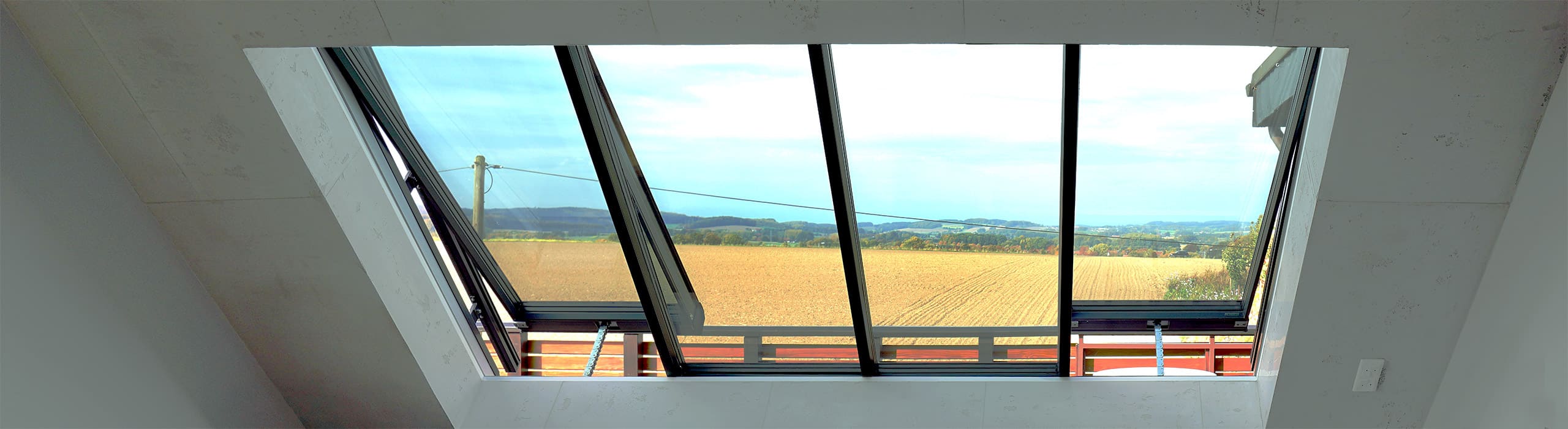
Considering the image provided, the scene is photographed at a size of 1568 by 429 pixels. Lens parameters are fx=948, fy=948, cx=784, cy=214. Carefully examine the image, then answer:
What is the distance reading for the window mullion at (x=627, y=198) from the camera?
3.06 m

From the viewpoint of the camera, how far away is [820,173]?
341 centimetres

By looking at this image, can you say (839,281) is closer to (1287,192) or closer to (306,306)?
(1287,192)

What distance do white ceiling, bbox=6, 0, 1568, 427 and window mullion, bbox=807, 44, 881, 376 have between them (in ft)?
1.51

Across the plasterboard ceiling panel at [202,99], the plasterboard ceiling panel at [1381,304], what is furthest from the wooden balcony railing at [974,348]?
the plasterboard ceiling panel at [202,99]

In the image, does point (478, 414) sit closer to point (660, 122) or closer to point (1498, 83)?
point (660, 122)

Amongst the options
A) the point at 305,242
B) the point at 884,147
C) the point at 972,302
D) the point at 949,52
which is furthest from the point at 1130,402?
the point at 305,242

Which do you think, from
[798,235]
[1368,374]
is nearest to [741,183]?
[798,235]

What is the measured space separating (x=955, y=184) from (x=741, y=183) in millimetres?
777

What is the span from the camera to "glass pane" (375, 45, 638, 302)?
3.19 m

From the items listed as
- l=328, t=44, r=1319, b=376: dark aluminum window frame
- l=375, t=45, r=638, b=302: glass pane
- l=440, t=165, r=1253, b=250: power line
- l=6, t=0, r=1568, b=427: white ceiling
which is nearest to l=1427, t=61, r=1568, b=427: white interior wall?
l=6, t=0, r=1568, b=427: white ceiling

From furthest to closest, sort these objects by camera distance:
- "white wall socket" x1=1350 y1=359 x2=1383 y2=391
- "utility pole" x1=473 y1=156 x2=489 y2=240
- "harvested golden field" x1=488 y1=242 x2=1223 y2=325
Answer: "harvested golden field" x1=488 y1=242 x2=1223 y2=325
"utility pole" x1=473 y1=156 x2=489 y2=240
"white wall socket" x1=1350 y1=359 x2=1383 y2=391

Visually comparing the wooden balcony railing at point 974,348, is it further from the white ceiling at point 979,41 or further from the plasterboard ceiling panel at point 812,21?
the plasterboard ceiling panel at point 812,21

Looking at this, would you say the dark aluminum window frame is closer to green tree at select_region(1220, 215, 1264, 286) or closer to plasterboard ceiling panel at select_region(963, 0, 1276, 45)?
green tree at select_region(1220, 215, 1264, 286)

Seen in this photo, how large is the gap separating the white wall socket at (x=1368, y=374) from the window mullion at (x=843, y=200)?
185 cm
